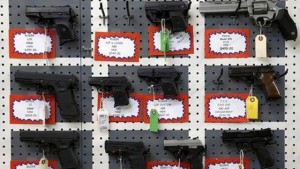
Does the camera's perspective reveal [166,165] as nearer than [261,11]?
No

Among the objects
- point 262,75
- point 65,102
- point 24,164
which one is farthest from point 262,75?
point 24,164

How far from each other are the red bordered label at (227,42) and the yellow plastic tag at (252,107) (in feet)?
0.63

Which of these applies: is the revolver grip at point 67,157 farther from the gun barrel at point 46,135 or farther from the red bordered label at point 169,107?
the red bordered label at point 169,107

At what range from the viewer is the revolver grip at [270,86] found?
183cm

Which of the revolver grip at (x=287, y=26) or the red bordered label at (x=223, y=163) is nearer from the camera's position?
the revolver grip at (x=287, y=26)

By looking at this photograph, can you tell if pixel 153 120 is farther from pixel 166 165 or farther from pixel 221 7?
pixel 221 7

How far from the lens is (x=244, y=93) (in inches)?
74.8

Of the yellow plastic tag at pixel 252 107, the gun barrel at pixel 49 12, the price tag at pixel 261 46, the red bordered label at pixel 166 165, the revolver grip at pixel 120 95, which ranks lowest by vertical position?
the red bordered label at pixel 166 165

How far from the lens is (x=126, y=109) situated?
1908mm

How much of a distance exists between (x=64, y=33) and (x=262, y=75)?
33.4 inches

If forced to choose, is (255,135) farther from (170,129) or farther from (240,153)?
(170,129)

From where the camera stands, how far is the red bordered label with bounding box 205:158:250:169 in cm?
192

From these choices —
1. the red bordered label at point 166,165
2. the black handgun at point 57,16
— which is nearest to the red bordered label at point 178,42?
the black handgun at point 57,16

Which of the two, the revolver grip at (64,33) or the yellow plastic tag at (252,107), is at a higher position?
the revolver grip at (64,33)
